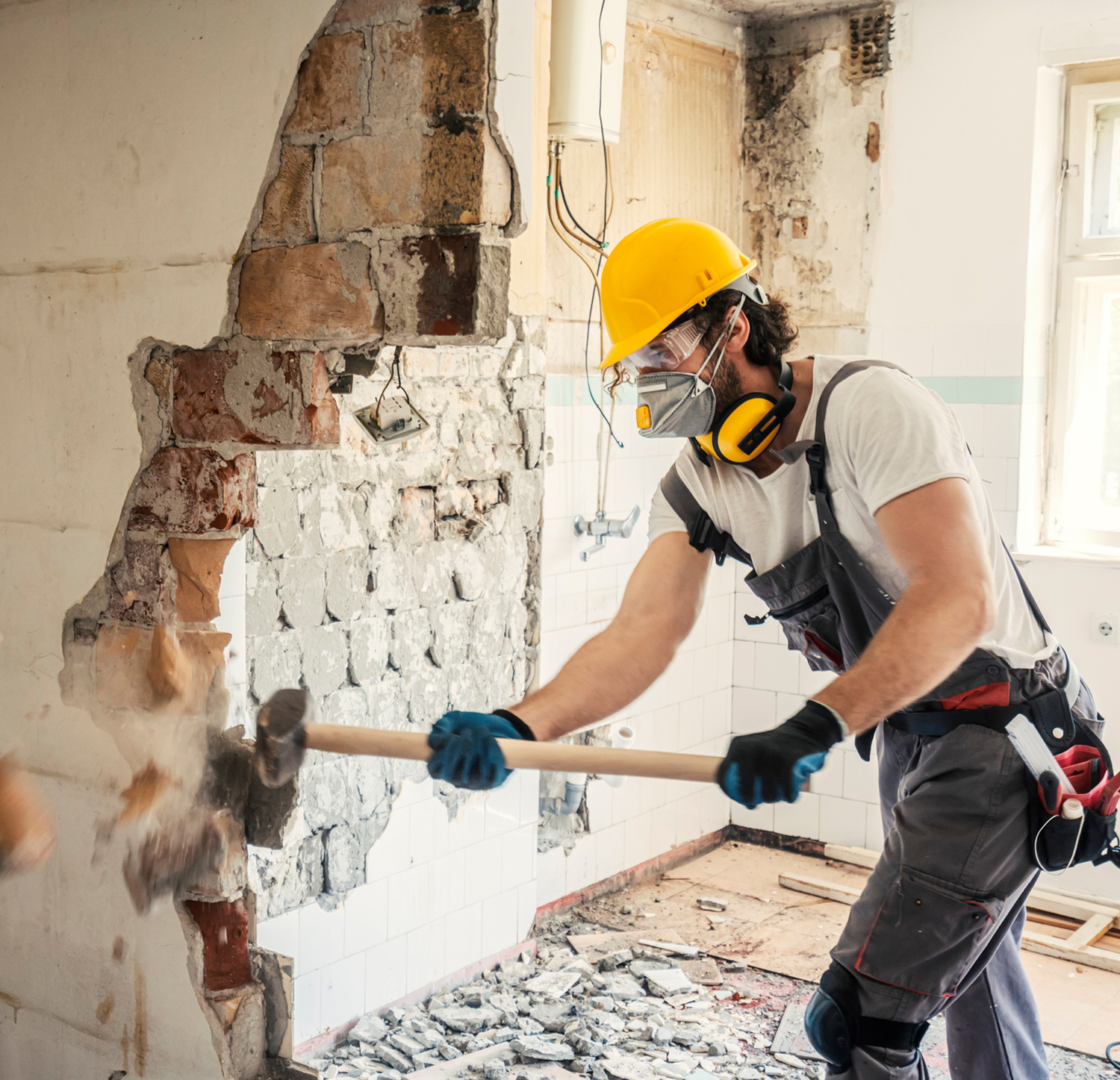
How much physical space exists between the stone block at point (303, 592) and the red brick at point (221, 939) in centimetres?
103

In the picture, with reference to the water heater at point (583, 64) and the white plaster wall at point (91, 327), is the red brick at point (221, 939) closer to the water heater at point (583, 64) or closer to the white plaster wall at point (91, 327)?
the white plaster wall at point (91, 327)

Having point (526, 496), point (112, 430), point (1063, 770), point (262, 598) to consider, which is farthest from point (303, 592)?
point (1063, 770)

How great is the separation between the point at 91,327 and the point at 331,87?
1.98 feet

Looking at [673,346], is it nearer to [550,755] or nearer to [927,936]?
[550,755]

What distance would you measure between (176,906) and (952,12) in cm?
391

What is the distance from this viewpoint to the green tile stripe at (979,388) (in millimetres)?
4254

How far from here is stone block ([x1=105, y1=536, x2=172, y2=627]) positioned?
204cm

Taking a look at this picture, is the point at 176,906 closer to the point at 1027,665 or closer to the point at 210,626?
the point at 210,626

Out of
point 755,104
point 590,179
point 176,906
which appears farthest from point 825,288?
point 176,906

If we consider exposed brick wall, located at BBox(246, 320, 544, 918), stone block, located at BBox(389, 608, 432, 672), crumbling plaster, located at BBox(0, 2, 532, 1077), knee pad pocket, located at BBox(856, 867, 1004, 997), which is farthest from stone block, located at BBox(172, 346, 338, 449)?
stone block, located at BBox(389, 608, 432, 672)

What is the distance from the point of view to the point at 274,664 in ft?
9.73

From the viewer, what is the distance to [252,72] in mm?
1856

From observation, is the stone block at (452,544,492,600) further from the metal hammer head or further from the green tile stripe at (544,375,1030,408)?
the metal hammer head

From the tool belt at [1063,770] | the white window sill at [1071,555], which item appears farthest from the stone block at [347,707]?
the white window sill at [1071,555]
